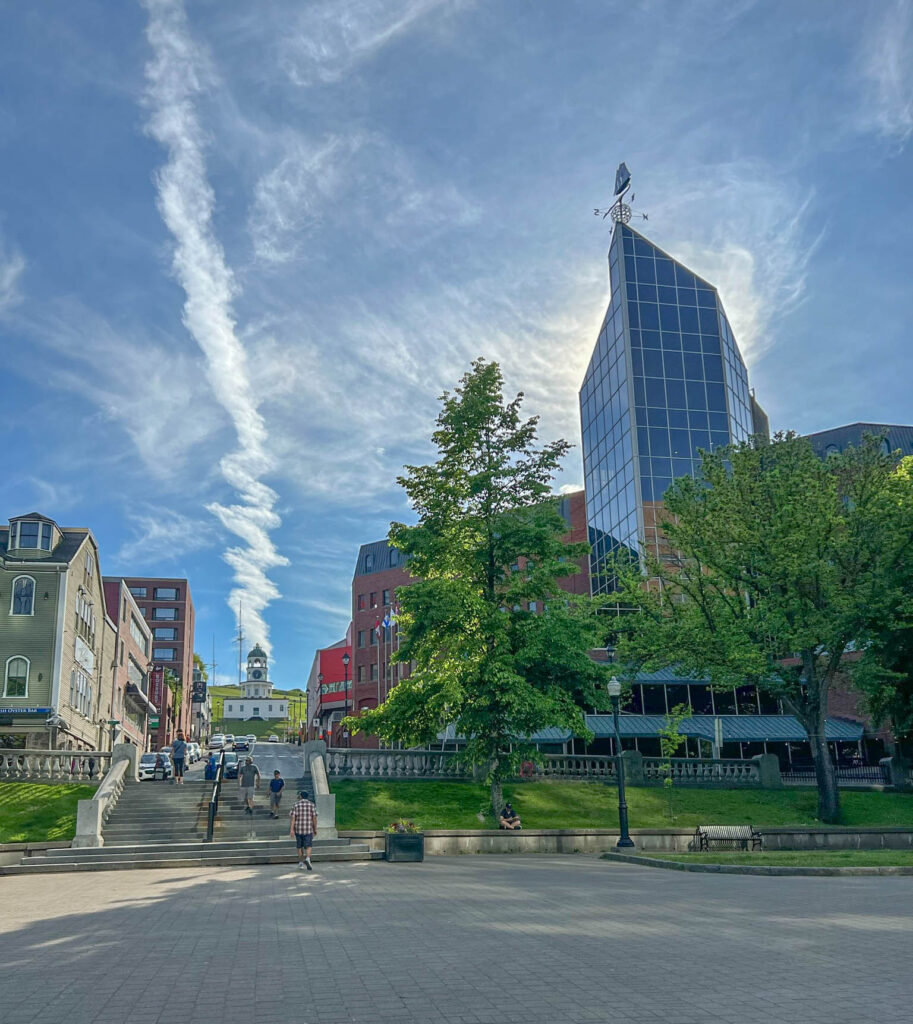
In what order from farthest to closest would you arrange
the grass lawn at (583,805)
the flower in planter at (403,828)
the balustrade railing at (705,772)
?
the balustrade railing at (705,772), the grass lawn at (583,805), the flower in planter at (403,828)

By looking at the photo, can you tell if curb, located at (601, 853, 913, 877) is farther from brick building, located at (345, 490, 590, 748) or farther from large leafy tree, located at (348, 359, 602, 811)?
brick building, located at (345, 490, 590, 748)

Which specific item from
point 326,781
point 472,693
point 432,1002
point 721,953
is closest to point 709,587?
point 472,693

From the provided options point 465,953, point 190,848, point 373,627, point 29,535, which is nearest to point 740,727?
point 190,848

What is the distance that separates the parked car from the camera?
36.0 m

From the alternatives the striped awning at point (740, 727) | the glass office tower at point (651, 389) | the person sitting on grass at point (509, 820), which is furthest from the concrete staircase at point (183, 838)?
the glass office tower at point (651, 389)

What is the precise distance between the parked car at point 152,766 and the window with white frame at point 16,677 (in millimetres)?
9813

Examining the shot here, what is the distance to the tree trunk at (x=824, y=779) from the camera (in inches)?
1160

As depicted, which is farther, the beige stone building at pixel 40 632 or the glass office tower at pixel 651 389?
the glass office tower at pixel 651 389

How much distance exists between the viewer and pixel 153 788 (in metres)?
29.2

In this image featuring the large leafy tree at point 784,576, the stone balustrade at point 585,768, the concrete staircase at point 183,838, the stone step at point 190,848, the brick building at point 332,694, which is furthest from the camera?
the brick building at point 332,694

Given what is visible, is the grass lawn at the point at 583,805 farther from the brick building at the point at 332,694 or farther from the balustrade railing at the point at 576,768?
the brick building at the point at 332,694

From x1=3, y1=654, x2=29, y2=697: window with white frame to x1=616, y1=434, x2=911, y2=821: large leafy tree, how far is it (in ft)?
100.0

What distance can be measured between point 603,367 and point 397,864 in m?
44.4

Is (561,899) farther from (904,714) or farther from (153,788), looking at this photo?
(904,714)
